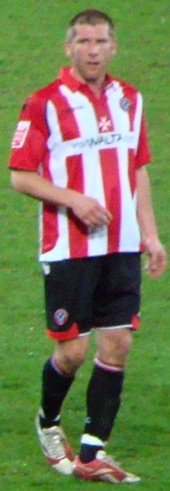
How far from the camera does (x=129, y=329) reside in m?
5.29

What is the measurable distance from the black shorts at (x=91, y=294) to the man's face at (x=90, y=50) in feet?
2.31

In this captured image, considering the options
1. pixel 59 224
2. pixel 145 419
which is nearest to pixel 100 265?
pixel 59 224

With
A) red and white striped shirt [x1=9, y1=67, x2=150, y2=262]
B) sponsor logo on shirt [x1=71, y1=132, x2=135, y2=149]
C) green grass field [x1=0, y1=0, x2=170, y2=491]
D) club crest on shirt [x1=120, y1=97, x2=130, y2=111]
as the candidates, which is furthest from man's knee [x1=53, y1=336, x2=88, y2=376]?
club crest on shirt [x1=120, y1=97, x2=130, y2=111]

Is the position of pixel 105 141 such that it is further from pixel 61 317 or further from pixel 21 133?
pixel 61 317

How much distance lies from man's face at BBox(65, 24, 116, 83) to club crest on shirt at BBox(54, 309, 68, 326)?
0.89 meters

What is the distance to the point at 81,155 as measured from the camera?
5.12m

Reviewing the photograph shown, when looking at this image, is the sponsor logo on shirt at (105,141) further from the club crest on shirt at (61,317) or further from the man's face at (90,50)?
the club crest on shirt at (61,317)

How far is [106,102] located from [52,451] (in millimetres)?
1435

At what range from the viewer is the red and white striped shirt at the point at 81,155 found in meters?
5.11

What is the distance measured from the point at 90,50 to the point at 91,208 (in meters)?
0.61

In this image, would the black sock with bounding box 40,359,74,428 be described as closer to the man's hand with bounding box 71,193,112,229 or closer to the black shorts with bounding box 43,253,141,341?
the black shorts with bounding box 43,253,141,341

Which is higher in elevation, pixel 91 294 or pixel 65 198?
pixel 65 198

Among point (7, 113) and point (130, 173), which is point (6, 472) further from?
point (7, 113)

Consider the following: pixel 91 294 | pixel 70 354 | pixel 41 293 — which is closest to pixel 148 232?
pixel 91 294
